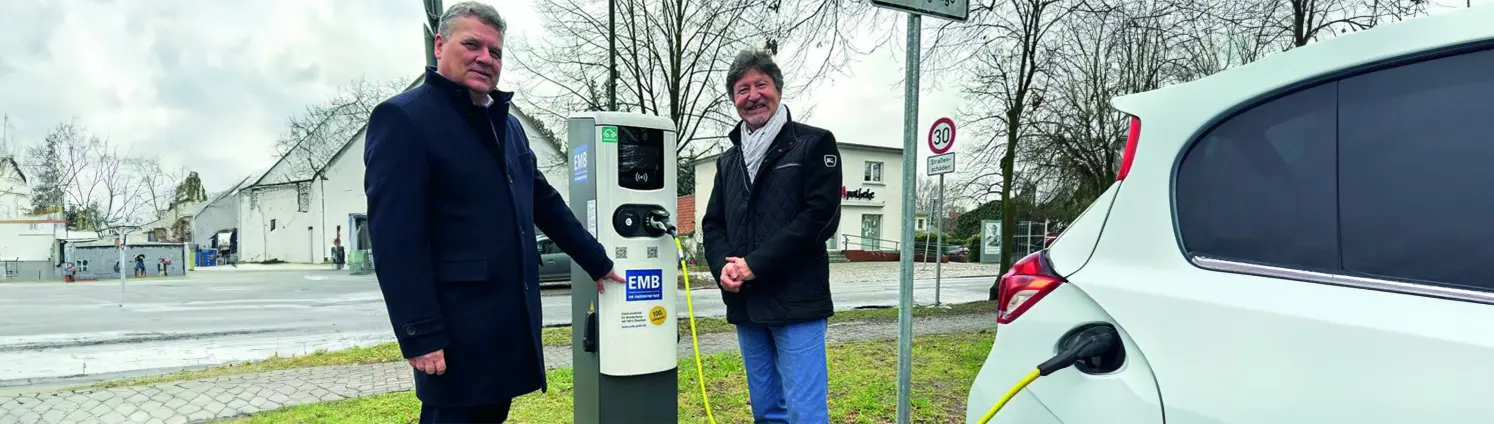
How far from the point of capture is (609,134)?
9.41ft

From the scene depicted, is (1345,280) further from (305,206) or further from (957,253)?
(305,206)

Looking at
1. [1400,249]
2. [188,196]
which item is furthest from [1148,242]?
[188,196]

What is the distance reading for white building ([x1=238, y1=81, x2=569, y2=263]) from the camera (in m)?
31.8

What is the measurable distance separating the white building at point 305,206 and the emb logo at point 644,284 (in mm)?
25827

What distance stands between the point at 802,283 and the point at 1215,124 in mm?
1428

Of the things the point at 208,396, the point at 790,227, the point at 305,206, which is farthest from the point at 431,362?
the point at 305,206

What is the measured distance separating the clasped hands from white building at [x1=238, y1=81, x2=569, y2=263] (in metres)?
26.2

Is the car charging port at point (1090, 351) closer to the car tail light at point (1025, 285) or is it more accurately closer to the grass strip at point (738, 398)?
the car tail light at point (1025, 285)

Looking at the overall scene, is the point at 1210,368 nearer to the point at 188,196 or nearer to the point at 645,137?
the point at 645,137

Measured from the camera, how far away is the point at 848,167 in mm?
30703

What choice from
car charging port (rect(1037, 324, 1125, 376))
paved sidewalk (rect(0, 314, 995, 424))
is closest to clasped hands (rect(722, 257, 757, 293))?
car charging port (rect(1037, 324, 1125, 376))

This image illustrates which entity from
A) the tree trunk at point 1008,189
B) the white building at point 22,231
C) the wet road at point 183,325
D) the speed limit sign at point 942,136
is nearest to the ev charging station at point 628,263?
the wet road at point 183,325

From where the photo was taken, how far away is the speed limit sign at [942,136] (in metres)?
8.38

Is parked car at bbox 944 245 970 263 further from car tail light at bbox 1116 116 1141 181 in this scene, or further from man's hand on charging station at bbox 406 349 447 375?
man's hand on charging station at bbox 406 349 447 375
